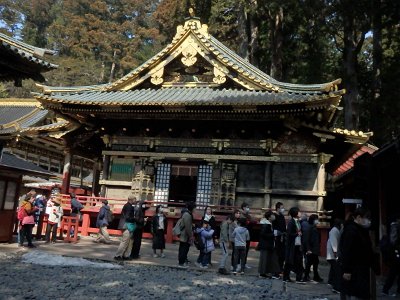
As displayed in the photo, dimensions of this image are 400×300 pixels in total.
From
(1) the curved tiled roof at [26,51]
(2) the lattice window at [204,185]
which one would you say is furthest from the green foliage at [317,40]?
(1) the curved tiled roof at [26,51]

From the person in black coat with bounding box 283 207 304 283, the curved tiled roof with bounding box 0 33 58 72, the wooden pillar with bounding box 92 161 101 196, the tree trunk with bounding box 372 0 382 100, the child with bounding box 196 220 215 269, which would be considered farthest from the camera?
the tree trunk with bounding box 372 0 382 100

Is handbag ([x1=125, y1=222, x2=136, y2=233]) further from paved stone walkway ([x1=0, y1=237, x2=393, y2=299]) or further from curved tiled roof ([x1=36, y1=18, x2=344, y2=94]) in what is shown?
curved tiled roof ([x1=36, y1=18, x2=344, y2=94])

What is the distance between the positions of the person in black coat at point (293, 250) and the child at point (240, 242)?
1030 mm

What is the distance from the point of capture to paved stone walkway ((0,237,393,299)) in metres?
6.63

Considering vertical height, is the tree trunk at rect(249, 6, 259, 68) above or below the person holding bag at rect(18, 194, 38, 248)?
above

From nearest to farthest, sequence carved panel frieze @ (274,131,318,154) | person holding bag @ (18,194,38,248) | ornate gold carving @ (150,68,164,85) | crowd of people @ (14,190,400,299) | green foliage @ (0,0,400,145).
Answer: crowd of people @ (14,190,400,299), person holding bag @ (18,194,38,248), carved panel frieze @ (274,131,318,154), ornate gold carving @ (150,68,164,85), green foliage @ (0,0,400,145)

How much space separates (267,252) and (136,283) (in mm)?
3340

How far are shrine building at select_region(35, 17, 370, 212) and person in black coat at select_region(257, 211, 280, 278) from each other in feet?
18.4

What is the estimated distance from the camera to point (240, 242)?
9.54 meters

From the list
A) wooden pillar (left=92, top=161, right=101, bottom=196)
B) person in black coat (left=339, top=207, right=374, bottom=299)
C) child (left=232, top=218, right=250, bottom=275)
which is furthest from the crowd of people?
wooden pillar (left=92, top=161, right=101, bottom=196)

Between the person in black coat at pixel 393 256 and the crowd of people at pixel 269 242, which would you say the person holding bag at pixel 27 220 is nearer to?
the crowd of people at pixel 269 242

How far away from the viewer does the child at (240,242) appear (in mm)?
9578

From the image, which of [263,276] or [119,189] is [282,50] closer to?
[119,189]

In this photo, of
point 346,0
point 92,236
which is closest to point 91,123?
point 92,236
